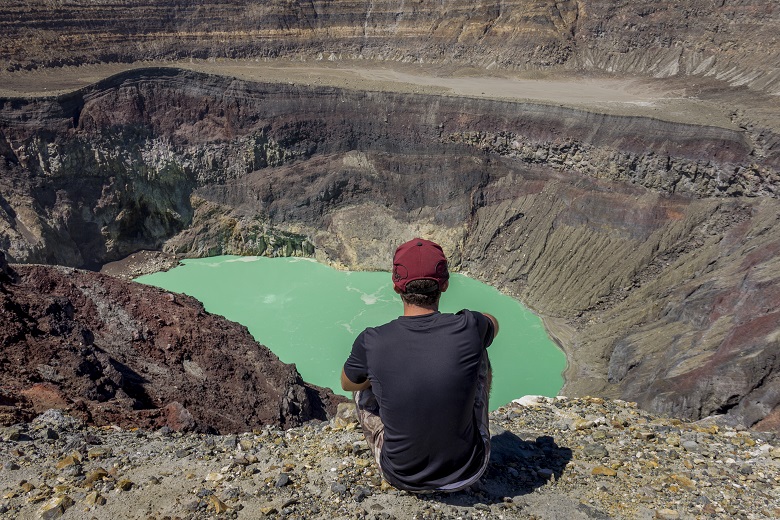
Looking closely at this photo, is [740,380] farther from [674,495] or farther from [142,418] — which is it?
[142,418]

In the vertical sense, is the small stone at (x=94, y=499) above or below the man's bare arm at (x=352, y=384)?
below

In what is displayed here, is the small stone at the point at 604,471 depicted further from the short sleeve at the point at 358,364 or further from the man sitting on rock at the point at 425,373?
the short sleeve at the point at 358,364

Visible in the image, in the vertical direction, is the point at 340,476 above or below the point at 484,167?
above

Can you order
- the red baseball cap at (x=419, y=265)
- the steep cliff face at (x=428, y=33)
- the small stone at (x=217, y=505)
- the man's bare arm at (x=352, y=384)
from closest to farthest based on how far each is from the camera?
the red baseball cap at (x=419, y=265)
the man's bare arm at (x=352, y=384)
the small stone at (x=217, y=505)
the steep cliff face at (x=428, y=33)

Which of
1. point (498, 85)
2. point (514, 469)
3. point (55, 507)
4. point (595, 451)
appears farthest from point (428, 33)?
point (55, 507)

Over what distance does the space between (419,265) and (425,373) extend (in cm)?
89

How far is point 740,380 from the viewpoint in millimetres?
14664

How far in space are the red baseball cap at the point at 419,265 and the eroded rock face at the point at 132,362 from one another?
5388 millimetres

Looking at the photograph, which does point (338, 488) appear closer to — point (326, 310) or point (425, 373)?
point (425, 373)

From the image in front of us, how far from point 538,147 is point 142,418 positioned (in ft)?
91.0

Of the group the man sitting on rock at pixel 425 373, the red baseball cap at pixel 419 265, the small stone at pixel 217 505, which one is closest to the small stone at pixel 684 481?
the man sitting on rock at pixel 425 373

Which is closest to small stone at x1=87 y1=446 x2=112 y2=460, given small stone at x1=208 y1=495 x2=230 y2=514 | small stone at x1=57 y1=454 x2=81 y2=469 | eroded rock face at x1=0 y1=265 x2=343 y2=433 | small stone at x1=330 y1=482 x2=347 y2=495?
small stone at x1=57 y1=454 x2=81 y2=469

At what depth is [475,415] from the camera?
18.5ft

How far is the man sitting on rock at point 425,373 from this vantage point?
4.81 meters
